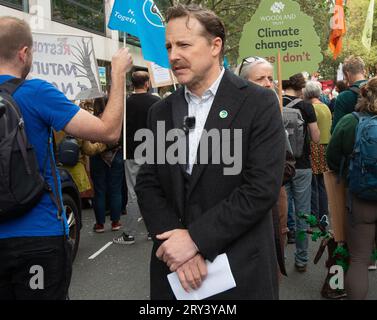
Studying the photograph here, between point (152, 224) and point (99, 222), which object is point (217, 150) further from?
point (99, 222)

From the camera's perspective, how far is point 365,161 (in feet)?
10.6

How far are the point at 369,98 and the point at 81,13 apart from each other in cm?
1657

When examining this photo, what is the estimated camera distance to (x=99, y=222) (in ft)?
21.4

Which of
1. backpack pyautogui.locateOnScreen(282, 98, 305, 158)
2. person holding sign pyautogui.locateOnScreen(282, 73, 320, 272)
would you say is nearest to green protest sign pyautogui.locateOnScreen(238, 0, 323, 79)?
backpack pyautogui.locateOnScreen(282, 98, 305, 158)

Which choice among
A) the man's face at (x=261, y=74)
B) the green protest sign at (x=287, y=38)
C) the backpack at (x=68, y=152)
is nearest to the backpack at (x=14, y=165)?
the man's face at (x=261, y=74)

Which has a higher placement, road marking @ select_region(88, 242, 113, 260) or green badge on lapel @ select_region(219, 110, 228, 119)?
green badge on lapel @ select_region(219, 110, 228, 119)

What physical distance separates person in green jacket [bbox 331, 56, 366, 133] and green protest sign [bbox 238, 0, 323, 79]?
2.15 ft

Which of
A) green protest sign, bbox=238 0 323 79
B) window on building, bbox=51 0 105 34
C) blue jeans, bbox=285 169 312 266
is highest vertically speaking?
window on building, bbox=51 0 105 34

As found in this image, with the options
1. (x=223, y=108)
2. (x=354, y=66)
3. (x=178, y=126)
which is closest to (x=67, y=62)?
(x=178, y=126)

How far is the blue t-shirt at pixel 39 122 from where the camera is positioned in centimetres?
219

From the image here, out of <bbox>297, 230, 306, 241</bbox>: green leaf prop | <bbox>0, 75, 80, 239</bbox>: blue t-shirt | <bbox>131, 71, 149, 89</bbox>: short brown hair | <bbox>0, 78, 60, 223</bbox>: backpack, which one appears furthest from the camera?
<bbox>131, 71, 149, 89</bbox>: short brown hair

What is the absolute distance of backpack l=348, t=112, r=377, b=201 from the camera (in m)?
3.20

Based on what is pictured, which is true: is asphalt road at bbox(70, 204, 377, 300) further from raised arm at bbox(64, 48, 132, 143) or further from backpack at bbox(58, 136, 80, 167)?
raised arm at bbox(64, 48, 132, 143)

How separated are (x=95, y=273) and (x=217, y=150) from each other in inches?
132
